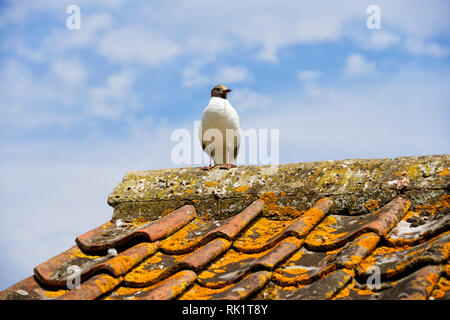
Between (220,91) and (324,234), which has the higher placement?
(220,91)

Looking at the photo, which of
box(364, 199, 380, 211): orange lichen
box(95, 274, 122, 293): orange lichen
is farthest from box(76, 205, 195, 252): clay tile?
box(364, 199, 380, 211): orange lichen

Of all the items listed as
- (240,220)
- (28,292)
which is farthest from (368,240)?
(28,292)

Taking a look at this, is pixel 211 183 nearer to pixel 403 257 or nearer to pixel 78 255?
pixel 78 255

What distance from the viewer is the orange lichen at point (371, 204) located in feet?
11.1

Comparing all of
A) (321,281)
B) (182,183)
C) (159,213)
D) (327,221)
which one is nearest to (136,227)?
(159,213)

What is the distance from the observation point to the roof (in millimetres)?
2430

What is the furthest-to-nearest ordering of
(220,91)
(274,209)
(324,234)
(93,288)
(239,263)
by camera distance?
(220,91) < (274,209) < (324,234) < (239,263) < (93,288)

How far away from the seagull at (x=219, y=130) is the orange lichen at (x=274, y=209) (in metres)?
2.27

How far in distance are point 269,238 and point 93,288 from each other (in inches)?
46.0

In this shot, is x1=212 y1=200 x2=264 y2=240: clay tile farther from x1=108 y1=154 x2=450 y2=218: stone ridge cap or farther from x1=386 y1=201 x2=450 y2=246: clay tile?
x1=386 y1=201 x2=450 y2=246: clay tile

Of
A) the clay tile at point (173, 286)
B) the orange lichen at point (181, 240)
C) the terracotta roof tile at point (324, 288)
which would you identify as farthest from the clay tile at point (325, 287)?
the orange lichen at point (181, 240)

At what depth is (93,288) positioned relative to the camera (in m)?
2.66

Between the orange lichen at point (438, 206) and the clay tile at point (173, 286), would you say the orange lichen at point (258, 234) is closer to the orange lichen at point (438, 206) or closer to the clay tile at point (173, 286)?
the clay tile at point (173, 286)

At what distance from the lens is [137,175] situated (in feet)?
14.4
